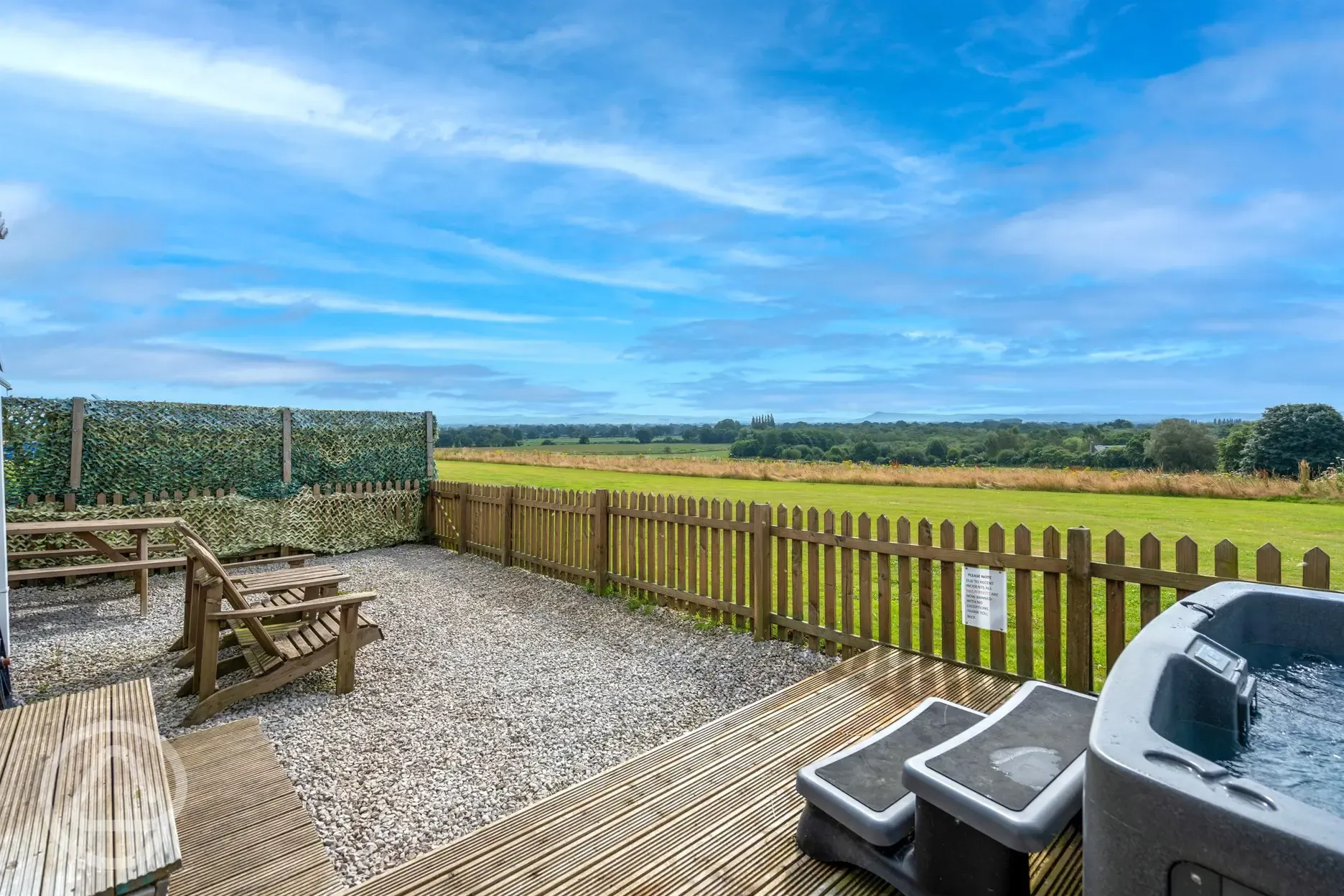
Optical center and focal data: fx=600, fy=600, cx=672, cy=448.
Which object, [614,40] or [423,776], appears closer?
[423,776]

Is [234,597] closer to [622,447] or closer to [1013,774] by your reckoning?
[1013,774]

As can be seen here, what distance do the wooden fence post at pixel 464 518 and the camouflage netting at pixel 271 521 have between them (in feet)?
5.53

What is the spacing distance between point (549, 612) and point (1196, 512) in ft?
45.9

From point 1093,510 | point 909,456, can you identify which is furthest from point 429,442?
point 909,456

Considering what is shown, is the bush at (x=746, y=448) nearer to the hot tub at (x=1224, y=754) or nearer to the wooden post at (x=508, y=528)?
the wooden post at (x=508, y=528)

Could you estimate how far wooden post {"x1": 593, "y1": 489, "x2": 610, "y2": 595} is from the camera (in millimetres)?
7121

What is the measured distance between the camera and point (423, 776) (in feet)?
10.8

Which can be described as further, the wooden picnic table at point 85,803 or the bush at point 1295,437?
the bush at point 1295,437

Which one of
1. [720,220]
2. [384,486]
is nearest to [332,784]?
[384,486]

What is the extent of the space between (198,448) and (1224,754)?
11.8 m

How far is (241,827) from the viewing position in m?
2.59

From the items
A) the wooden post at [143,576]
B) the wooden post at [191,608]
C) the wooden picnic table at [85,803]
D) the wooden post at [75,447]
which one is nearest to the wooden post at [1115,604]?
the wooden picnic table at [85,803]

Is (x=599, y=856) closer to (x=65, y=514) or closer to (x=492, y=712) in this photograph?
(x=492, y=712)

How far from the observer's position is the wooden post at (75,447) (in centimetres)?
810
